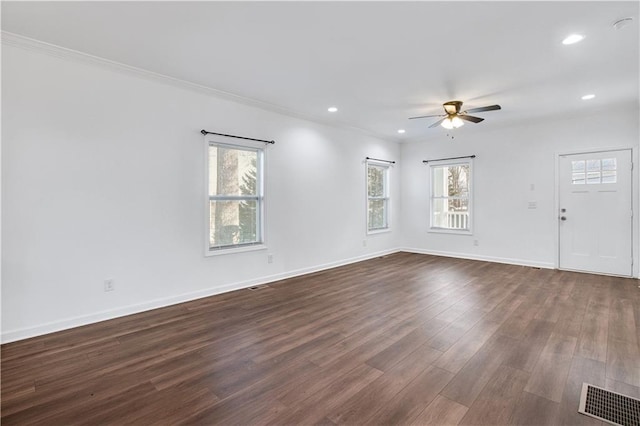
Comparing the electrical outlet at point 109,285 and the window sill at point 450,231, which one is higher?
the window sill at point 450,231

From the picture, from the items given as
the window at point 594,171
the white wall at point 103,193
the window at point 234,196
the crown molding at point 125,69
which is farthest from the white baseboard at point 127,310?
the window at point 594,171

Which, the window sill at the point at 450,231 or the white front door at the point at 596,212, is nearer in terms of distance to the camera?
the white front door at the point at 596,212

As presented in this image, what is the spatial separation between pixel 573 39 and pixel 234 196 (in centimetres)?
411

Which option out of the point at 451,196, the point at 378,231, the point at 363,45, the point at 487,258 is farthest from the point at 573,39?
the point at 378,231

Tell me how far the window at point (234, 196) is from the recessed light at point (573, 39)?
12.3 ft

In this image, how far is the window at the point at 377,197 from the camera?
6940mm

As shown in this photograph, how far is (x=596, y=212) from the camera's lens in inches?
207

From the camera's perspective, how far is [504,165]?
6.17 metres

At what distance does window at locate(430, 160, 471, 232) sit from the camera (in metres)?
6.78

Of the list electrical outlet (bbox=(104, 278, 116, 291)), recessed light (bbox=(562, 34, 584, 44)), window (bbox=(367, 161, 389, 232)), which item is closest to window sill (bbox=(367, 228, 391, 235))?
window (bbox=(367, 161, 389, 232))

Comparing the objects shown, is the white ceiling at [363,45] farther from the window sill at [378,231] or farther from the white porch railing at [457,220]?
the window sill at [378,231]

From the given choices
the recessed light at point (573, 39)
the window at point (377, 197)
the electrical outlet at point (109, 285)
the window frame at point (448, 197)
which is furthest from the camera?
the window at point (377, 197)

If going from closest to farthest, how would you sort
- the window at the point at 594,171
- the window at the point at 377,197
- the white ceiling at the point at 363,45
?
the white ceiling at the point at 363,45, the window at the point at 594,171, the window at the point at 377,197

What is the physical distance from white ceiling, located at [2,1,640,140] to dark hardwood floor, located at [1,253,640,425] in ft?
8.92
